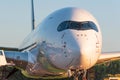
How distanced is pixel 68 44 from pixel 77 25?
1546 mm

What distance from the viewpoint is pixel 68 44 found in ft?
77.0

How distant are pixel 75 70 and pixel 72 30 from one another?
1.96 metres

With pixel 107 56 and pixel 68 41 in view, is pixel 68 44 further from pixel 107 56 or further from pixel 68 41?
pixel 107 56

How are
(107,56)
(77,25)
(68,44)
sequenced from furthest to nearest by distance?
(107,56) < (77,25) < (68,44)

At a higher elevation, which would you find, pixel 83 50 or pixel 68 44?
pixel 68 44

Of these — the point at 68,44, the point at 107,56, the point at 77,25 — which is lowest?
the point at 107,56

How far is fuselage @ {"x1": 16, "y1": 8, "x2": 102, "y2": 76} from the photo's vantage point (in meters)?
23.1

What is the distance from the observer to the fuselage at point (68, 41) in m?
23.1

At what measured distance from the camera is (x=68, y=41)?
23500mm

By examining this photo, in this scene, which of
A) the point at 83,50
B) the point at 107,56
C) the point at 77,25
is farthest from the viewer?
the point at 107,56

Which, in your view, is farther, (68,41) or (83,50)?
(68,41)

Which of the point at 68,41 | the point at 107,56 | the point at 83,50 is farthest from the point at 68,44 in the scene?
the point at 107,56

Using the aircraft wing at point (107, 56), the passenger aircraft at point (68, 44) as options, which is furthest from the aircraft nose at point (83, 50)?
the aircraft wing at point (107, 56)

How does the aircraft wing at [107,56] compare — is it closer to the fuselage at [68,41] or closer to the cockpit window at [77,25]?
the fuselage at [68,41]
